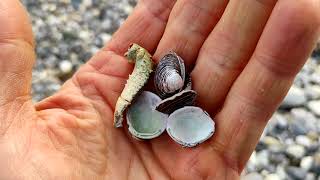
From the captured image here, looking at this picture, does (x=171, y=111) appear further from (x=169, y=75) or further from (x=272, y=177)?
(x=272, y=177)

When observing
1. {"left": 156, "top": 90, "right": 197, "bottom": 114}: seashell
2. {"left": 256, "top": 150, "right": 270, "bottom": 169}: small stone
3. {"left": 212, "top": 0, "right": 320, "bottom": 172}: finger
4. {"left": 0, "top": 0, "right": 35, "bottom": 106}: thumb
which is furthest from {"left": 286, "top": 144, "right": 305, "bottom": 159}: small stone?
{"left": 0, "top": 0, "right": 35, "bottom": 106}: thumb

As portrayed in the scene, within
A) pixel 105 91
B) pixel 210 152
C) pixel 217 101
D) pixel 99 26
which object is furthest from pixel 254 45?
pixel 99 26

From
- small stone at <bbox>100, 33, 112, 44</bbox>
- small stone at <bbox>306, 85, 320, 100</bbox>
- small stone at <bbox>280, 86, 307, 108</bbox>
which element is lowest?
small stone at <bbox>100, 33, 112, 44</bbox>

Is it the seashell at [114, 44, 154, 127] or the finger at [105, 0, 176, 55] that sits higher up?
the finger at [105, 0, 176, 55]

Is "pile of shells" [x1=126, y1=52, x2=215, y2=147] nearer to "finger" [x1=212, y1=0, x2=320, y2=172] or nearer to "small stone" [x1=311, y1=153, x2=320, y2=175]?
"finger" [x1=212, y1=0, x2=320, y2=172]

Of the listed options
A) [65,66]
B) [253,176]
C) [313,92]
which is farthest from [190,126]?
[65,66]

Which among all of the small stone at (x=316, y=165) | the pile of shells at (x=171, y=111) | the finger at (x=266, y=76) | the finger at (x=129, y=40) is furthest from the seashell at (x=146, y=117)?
the small stone at (x=316, y=165)

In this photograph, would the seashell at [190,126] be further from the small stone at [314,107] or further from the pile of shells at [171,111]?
the small stone at [314,107]

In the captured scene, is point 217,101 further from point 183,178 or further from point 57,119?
point 57,119
